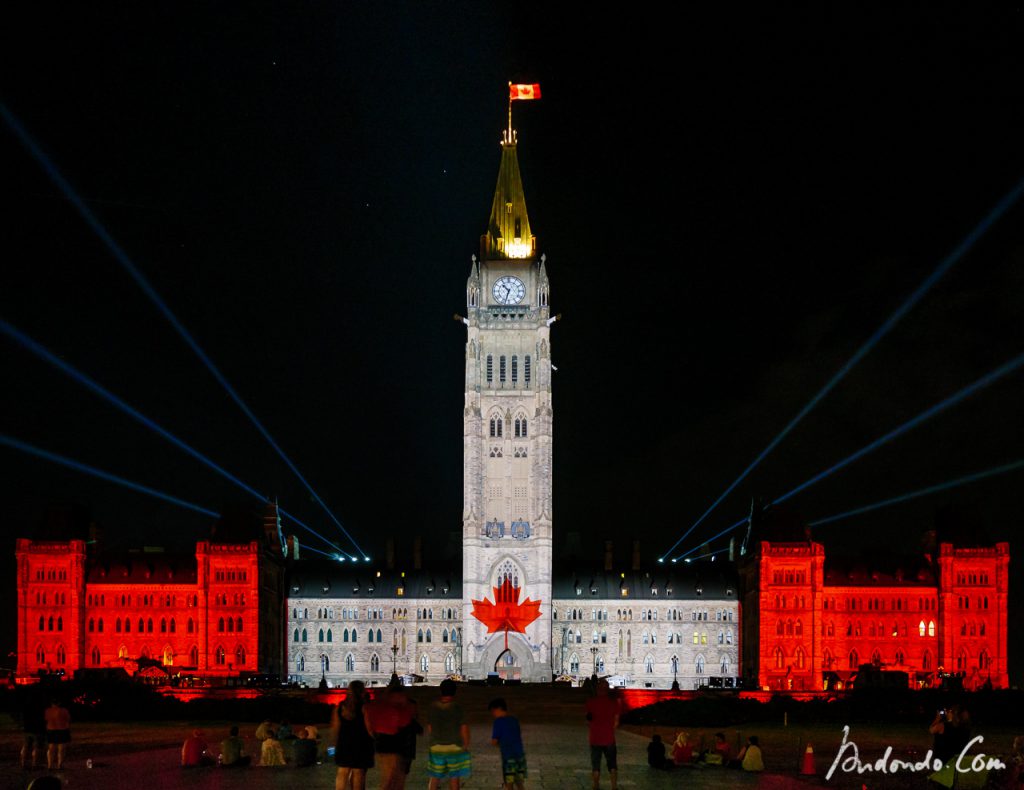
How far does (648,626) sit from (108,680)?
85.1 metres

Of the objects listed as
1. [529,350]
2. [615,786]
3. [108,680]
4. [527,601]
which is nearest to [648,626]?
[527,601]

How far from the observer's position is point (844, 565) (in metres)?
145

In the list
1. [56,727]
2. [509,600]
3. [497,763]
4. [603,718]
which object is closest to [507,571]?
[509,600]

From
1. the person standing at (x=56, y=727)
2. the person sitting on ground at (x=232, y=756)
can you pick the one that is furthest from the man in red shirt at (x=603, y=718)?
the person standing at (x=56, y=727)

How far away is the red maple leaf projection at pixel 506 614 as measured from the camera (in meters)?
139

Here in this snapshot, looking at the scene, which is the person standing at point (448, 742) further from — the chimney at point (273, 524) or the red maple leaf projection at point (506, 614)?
the chimney at point (273, 524)

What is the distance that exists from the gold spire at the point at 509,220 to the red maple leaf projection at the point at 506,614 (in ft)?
93.2

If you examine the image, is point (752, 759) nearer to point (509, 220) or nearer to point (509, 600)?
point (509, 600)

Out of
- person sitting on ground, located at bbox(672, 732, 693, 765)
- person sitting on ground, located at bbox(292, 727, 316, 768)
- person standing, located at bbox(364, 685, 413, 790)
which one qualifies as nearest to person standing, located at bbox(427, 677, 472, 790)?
person standing, located at bbox(364, 685, 413, 790)

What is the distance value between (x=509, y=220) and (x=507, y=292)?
642 cm

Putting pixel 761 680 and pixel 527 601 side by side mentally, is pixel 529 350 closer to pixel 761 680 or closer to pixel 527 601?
pixel 527 601

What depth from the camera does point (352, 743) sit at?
2778 centimetres

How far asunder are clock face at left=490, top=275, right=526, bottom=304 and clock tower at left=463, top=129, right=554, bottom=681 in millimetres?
82

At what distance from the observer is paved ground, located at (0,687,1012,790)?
117 ft
